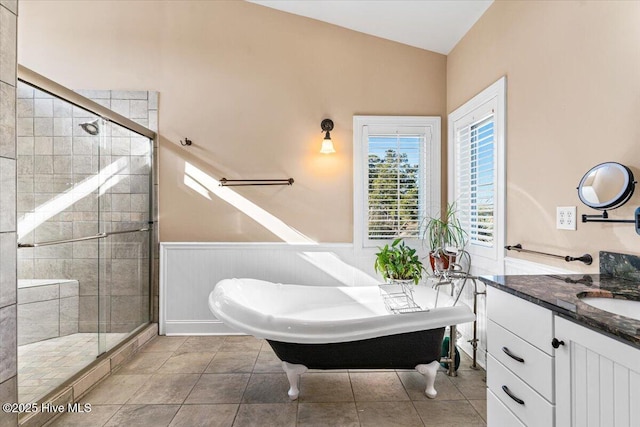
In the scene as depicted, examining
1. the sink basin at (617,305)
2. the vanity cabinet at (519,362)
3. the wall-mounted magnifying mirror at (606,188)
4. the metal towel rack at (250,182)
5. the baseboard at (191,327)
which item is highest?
the metal towel rack at (250,182)

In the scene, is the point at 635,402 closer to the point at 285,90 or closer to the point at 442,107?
the point at 442,107

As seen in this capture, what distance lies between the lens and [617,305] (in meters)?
1.20

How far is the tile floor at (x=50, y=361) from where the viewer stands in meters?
1.83

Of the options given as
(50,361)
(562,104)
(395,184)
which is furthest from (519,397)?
(50,361)

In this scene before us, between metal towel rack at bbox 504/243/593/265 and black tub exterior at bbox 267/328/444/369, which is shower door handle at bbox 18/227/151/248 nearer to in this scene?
black tub exterior at bbox 267/328/444/369

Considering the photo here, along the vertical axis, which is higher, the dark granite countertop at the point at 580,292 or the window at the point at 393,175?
the window at the point at 393,175

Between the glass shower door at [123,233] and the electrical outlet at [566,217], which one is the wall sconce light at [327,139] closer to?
the glass shower door at [123,233]

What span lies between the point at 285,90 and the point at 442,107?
4.88 feet

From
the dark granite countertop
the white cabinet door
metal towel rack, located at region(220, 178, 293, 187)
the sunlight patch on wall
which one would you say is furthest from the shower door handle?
the white cabinet door

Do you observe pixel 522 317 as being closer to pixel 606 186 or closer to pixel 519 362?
pixel 519 362

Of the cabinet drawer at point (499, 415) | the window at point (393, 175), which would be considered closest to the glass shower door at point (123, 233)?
the window at point (393, 175)

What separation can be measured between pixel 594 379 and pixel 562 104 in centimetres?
140

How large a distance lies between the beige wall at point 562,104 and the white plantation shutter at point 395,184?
87cm

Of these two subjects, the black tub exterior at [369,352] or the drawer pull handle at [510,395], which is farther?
the black tub exterior at [369,352]
